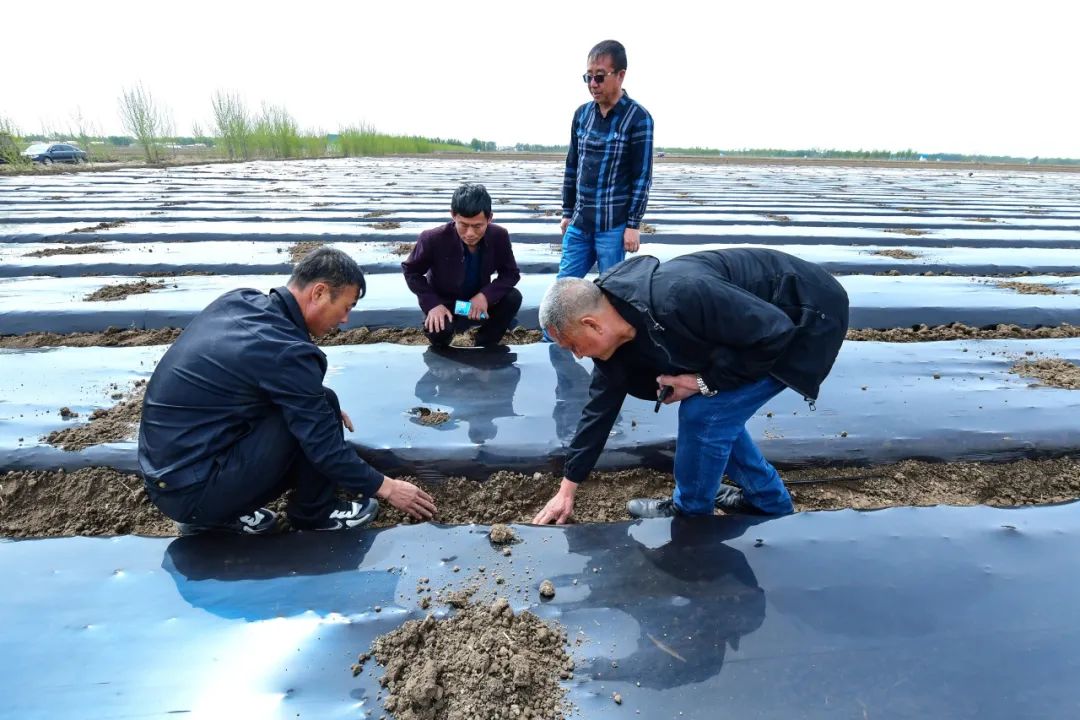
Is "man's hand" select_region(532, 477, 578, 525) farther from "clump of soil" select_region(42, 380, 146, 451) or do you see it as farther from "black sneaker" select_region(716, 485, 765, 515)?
"clump of soil" select_region(42, 380, 146, 451)

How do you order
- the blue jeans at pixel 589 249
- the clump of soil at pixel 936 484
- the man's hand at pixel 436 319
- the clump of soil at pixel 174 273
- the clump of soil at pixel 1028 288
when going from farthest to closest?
the clump of soil at pixel 174 273 → the clump of soil at pixel 1028 288 → the blue jeans at pixel 589 249 → the man's hand at pixel 436 319 → the clump of soil at pixel 936 484

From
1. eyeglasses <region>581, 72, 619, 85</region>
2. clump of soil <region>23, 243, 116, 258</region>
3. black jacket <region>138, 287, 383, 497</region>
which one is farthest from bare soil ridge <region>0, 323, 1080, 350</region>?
clump of soil <region>23, 243, 116, 258</region>

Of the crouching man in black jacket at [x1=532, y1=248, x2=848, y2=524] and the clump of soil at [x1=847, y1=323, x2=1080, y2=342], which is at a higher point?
the crouching man in black jacket at [x1=532, y1=248, x2=848, y2=524]

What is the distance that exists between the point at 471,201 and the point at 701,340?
1480 millimetres

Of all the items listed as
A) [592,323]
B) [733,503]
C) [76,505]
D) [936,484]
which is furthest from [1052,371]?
[76,505]

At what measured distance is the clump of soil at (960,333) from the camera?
3.28m

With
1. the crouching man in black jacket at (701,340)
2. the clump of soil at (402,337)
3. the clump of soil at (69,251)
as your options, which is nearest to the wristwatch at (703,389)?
the crouching man in black jacket at (701,340)

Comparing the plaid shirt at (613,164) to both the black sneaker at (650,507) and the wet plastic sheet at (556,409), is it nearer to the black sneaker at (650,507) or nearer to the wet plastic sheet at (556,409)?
the wet plastic sheet at (556,409)

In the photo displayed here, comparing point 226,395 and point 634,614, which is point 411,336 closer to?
point 226,395

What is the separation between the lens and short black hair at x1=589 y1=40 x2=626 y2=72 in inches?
107

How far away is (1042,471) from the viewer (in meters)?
2.19

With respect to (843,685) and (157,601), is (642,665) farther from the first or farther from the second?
(157,601)

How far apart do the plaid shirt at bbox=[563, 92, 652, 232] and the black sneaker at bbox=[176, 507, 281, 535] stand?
6.98 ft

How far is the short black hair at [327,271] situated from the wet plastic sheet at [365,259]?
2795 millimetres
